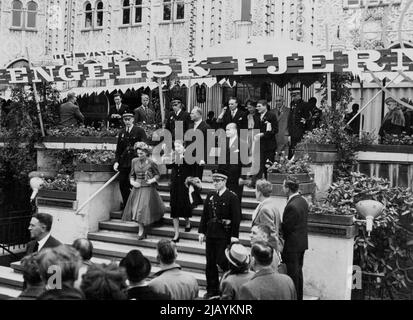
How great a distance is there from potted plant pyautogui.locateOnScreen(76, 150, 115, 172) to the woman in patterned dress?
130cm

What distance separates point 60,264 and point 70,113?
10.0 metres

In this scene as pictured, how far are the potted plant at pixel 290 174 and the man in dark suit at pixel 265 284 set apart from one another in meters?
3.78

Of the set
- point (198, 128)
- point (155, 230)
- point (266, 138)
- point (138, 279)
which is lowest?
point (155, 230)

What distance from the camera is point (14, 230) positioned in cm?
1425

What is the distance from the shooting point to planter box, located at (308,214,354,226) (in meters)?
8.45

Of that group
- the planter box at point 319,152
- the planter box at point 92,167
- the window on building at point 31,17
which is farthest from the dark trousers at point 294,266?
the window on building at point 31,17

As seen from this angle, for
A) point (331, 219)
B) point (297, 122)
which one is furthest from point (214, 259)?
point (297, 122)

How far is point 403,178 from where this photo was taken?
10773 millimetres

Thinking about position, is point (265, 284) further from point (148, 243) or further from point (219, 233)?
point (148, 243)

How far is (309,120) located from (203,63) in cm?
291

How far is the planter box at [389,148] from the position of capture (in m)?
10.7
